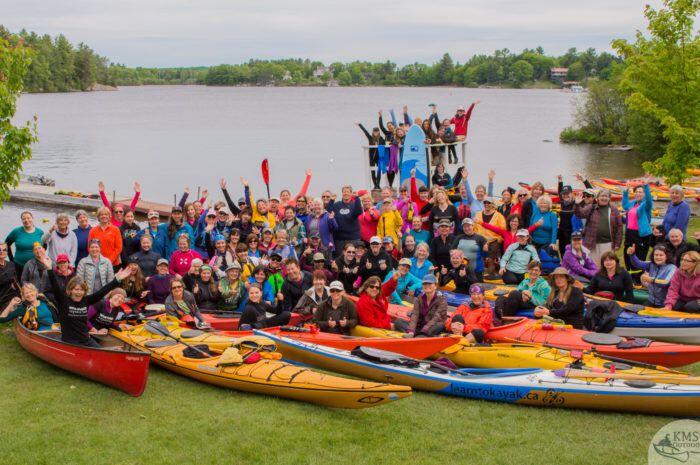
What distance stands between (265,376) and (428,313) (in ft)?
7.73

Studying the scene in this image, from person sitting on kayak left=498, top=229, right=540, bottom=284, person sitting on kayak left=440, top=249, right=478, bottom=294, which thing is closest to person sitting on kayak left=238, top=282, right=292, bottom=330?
person sitting on kayak left=440, top=249, right=478, bottom=294

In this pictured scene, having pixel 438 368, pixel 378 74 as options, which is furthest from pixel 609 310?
pixel 378 74

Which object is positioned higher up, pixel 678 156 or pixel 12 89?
pixel 12 89

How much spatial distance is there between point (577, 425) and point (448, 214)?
507 centimetres

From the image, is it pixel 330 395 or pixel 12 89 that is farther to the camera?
pixel 12 89

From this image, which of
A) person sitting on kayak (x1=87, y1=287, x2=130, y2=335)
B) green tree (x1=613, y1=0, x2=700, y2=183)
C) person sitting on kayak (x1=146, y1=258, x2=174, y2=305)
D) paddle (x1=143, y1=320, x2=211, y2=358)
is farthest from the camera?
green tree (x1=613, y1=0, x2=700, y2=183)

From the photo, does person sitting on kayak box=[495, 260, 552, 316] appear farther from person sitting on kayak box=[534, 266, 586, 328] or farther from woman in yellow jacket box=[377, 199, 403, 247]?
woman in yellow jacket box=[377, 199, 403, 247]

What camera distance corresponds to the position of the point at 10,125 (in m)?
11.3

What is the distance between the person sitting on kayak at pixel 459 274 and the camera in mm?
10853

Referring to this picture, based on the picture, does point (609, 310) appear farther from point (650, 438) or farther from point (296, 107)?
point (296, 107)

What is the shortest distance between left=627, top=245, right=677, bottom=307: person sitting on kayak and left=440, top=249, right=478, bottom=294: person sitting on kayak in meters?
2.33

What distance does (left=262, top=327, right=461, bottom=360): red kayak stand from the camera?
349 inches

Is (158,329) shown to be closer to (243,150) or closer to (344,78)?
(243,150)

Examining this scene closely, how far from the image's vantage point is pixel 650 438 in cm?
701
